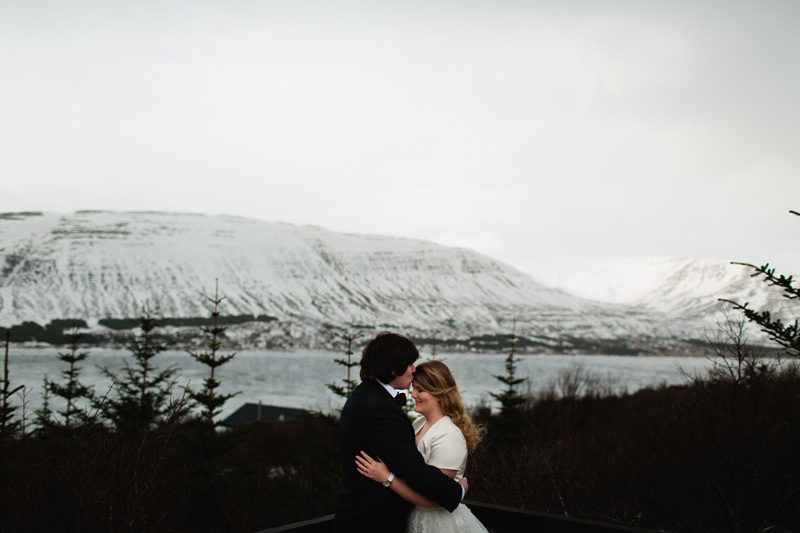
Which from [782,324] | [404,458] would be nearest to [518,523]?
[404,458]

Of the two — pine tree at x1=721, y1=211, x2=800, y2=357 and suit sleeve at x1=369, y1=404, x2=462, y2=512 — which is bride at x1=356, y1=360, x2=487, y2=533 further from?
pine tree at x1=721, y1=211, x2=800, y2=357

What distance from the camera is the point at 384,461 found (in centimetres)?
268

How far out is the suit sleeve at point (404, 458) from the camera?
2654 millimetres

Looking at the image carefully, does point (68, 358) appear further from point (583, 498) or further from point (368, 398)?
point (368, 398)

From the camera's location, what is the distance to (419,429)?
315 cm

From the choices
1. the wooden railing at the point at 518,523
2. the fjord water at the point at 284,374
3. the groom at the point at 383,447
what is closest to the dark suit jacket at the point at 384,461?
the groom at the point at 383,447

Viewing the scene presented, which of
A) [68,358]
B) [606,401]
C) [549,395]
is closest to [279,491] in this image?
[68,358]

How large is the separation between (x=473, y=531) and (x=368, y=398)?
36.4 inches

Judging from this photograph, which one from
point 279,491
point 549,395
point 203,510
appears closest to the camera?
point 203,510

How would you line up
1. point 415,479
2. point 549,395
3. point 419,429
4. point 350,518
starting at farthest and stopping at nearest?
point 549,395 → point 419,429 → point 350,518 → point 415,479

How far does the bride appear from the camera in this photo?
291 centimetres

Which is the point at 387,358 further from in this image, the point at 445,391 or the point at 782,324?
the point at 782,324


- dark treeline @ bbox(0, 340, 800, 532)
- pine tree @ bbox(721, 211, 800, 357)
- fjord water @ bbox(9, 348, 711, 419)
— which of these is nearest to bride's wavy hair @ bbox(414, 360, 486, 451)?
pine tree @ bbox(721, 211, 800, 357)

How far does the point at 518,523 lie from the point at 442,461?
64cm
